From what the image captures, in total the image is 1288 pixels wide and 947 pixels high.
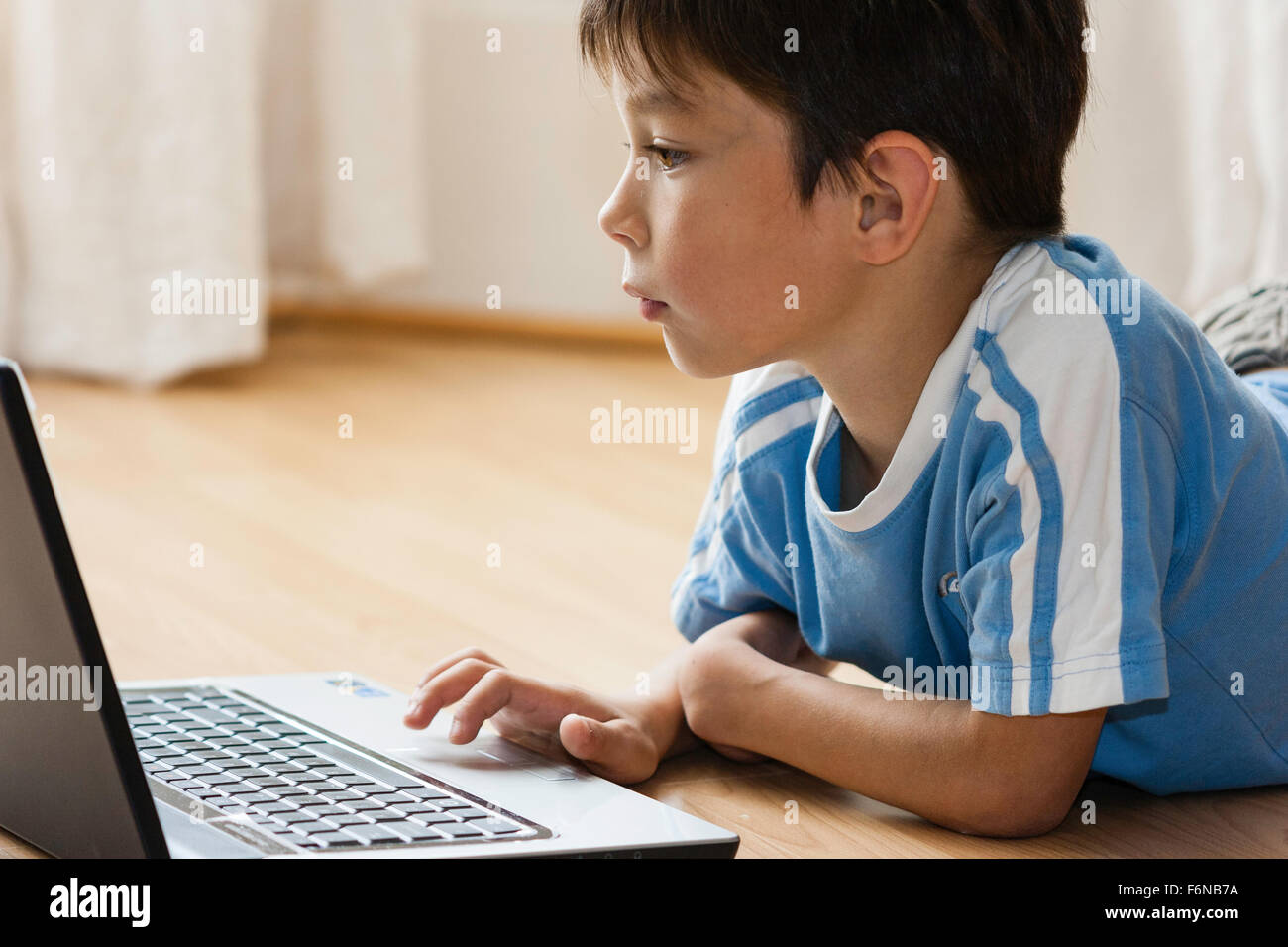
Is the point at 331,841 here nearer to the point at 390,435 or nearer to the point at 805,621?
the point at 805,621

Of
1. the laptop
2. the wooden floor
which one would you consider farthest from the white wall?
the laptop

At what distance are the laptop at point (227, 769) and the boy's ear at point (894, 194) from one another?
0.30m

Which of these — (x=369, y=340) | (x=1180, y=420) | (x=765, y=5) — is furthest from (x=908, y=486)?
(x=369, y=340)

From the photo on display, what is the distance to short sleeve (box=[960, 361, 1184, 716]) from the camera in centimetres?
72

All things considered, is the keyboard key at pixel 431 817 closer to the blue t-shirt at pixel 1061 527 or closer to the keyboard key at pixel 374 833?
the keyboard key at pixel 374 833

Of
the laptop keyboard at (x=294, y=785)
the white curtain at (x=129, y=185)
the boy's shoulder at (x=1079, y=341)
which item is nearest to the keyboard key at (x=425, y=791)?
the laptop keyboard at (x=294, y=785)

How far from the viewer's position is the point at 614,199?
80 cm

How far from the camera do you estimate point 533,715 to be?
33.1 inches

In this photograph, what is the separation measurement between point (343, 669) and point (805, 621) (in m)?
0.35

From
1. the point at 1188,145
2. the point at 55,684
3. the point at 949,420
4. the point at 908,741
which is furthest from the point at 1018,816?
the point at 1188,145

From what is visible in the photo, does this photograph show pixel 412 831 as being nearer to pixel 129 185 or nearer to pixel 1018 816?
pixel 1018 816

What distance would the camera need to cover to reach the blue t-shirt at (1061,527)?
74cm

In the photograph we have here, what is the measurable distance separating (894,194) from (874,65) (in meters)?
0.06
